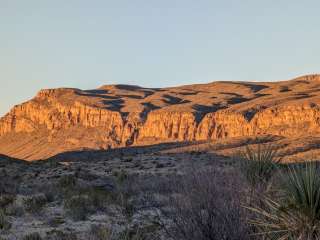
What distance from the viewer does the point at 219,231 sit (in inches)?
307

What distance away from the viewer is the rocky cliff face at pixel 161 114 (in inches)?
3131

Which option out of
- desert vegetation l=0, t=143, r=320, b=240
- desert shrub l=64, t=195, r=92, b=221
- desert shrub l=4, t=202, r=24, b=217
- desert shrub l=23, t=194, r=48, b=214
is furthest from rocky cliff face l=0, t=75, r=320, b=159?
desert shrub l=4, t=202, r=24, b=217

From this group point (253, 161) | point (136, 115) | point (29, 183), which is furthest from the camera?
point (136, 115)

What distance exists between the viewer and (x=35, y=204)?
1738 centimetres

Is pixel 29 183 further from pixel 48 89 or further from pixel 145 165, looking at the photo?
pixel 48 89

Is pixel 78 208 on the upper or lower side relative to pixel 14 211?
upper

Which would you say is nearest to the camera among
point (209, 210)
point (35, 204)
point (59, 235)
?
point (209, 210)

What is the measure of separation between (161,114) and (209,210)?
89201 millimetres

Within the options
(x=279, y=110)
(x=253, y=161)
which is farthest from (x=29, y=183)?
(x=279, y=110)

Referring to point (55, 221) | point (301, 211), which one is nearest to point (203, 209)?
point (301, 211)

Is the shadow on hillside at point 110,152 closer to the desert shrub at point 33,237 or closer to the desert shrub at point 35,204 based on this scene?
the desert shrub at point 35,204

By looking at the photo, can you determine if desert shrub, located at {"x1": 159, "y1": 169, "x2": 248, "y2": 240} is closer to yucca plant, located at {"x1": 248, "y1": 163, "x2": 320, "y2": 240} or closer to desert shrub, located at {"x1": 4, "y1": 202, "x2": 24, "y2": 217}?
yucca plant, located at {"x1": 248, "y1": 163, "x2": 320, "y2": 240}

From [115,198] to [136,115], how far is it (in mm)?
85738

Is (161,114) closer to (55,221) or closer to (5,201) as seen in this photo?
(5,201)
